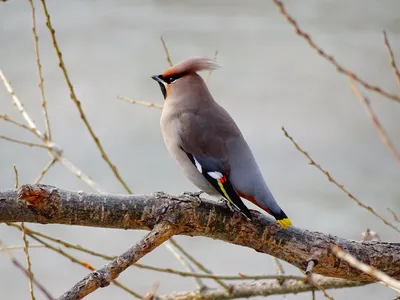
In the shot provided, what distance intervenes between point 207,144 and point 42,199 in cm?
54

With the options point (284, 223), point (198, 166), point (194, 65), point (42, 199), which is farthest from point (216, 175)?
point (42, 199)

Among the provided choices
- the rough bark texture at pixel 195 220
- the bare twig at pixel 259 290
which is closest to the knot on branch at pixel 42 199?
the rough bark texture at pixel 195 220

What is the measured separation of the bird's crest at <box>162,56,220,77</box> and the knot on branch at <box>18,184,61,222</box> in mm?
660

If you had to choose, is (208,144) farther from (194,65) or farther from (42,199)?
(42,199)

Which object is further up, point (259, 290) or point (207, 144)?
point (207, 144)

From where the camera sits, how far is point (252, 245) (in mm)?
1631

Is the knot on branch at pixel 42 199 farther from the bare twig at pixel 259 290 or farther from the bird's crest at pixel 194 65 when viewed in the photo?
the bare twig at pixel 259 290

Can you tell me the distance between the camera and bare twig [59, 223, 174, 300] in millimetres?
1191

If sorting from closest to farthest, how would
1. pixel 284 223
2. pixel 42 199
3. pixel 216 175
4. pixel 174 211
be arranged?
pixel 42 199
pixel 174 211
pixel 284 223
pixel 216 175

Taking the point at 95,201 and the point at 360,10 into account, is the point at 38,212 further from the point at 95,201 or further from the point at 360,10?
the point at 360,10

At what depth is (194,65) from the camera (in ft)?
6.34

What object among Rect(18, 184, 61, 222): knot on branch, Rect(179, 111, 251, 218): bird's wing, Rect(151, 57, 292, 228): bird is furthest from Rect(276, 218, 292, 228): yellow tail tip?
Rect(18, 184, 61, 222): knot on branch

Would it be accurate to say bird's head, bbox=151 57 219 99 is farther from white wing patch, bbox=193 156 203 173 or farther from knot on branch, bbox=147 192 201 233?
knot on branch, bbox=147 192 201 233

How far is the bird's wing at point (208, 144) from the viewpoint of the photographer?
1.75 m
